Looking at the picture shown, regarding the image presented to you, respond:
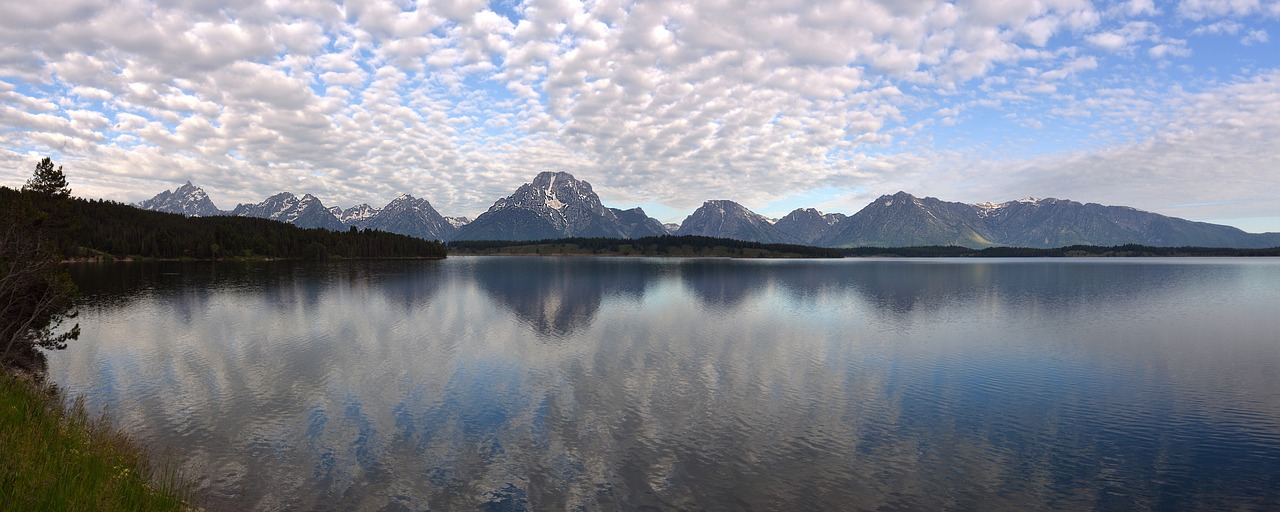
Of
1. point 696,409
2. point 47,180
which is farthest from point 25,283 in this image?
point 696,409

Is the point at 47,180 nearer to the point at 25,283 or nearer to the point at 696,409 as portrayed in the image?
the point at 25,283

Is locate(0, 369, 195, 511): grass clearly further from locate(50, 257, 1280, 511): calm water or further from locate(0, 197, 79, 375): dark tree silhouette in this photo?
locate(0, 197, 79, 375): dark tree silhouette

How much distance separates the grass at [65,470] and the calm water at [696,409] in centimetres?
367

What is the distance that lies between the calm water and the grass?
3665 millimetres

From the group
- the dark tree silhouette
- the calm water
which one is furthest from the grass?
the dark tree silhouette

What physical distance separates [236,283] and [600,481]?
12699 cm

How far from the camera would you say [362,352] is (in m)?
48.8

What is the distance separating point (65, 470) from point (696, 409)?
26.1 m

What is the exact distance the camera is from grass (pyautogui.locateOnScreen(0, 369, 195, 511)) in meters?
12.4

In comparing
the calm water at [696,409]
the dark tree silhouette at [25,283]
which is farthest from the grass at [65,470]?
the dark tree silhouette at [25,283]

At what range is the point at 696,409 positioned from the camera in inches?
1278

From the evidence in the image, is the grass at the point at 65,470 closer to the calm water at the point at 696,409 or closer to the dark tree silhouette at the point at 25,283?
the calm water at the point at 696,409

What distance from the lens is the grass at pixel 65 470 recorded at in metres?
12.4

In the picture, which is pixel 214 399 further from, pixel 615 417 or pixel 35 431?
pixel 615 417
